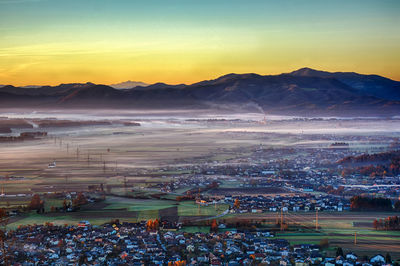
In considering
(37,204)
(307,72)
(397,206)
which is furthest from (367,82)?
(37,204)

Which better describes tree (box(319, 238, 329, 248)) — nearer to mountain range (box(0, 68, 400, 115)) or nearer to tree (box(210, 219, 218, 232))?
tree (box(210, 219, 218, 232))

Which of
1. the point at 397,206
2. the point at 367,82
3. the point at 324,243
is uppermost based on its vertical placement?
the point at 367,82

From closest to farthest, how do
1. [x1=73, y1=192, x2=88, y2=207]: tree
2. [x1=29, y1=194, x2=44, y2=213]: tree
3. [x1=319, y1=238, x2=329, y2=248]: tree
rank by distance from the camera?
[x1=319, y1=238, x2=329, y2=248]: tree
[x1=29, y1=194, x2=44, y2=213]: tree
[x1=73, y1=192, x2=88, y2=207]: tree

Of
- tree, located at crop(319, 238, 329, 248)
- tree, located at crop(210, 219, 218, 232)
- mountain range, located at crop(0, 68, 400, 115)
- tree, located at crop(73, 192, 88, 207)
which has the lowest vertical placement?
tree, located at crop(319, 238, 329, 248)

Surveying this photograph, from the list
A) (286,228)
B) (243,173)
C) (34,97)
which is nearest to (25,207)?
(286,228)

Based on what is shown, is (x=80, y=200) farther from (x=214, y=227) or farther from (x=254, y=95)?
(x=254, y=95)

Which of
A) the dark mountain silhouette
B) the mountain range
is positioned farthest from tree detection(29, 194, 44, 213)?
the dark mountain silhouette

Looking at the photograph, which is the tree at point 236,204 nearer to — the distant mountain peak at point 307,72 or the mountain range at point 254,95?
the mountain range at point 254,95

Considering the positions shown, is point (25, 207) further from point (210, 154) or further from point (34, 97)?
point (34, 97)
